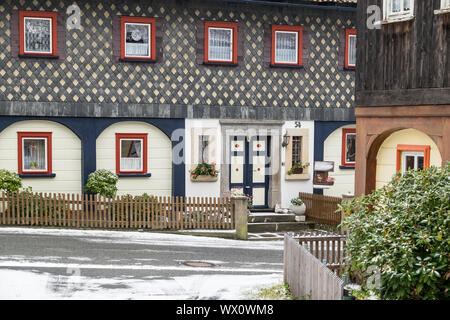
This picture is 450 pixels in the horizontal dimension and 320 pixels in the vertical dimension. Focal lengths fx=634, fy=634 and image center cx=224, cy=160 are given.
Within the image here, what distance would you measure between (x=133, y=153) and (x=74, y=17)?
4.44 meters

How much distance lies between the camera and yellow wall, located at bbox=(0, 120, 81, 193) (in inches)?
736

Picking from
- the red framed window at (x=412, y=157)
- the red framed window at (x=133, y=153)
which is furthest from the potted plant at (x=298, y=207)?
the red framed window at (x=412, y=157)

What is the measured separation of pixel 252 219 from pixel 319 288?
448 inches

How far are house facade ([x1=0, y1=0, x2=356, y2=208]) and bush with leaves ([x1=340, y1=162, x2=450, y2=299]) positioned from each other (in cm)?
1145

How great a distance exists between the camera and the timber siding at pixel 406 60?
11.8 meters

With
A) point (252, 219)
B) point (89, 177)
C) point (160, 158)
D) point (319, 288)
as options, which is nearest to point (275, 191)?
point (252, 219)

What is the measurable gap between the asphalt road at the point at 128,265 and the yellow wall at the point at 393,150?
2.95m

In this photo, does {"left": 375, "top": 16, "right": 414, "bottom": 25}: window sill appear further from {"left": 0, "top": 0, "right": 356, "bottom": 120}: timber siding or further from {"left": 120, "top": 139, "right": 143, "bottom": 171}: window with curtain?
{"left": 120, "top": 139, "right": 143, "bottom": 171}: window with curtain

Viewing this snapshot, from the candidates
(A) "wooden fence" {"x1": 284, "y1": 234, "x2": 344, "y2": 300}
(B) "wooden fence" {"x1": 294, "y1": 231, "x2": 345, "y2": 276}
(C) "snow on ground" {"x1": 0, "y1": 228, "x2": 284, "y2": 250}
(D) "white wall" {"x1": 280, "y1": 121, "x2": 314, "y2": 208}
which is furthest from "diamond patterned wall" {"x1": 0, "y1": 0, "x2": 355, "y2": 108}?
(A) "wooden fence" {"x1": 284, "y1": 234, "x2": 344, "y2": 300}

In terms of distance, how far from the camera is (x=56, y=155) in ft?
62.7

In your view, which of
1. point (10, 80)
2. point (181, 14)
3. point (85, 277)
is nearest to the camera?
point (85, 277)

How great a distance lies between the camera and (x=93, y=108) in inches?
750

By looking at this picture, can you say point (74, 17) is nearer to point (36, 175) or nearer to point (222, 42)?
point (222, 42)
